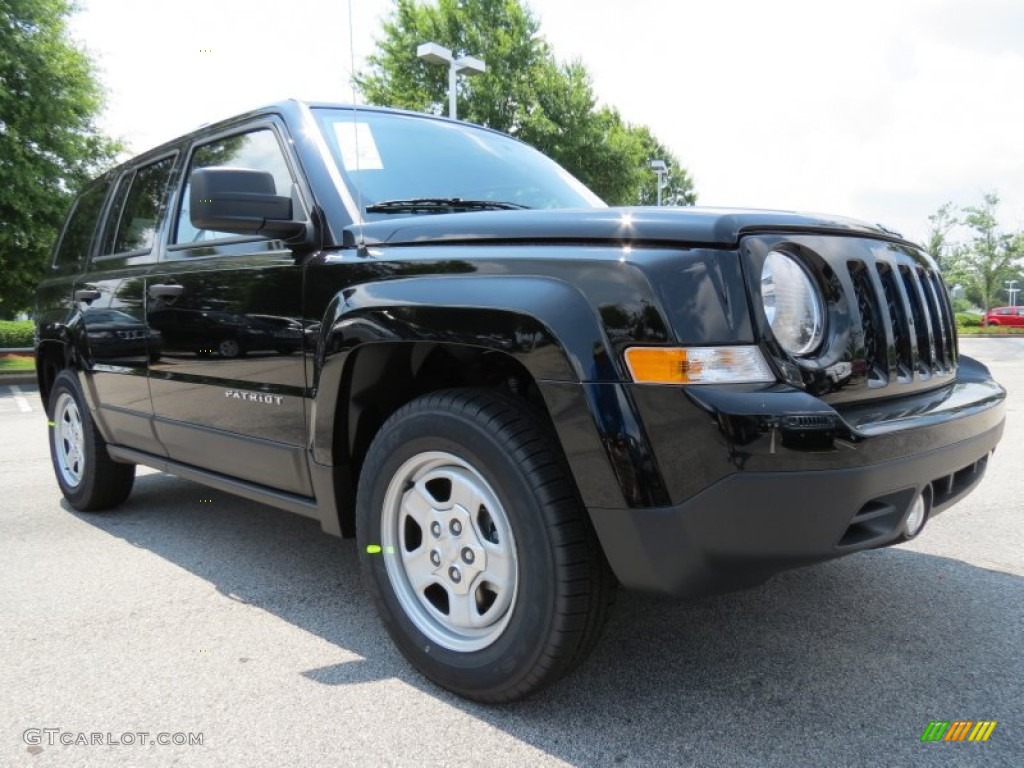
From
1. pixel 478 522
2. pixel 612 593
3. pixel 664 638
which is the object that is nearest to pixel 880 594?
pixel 664 638

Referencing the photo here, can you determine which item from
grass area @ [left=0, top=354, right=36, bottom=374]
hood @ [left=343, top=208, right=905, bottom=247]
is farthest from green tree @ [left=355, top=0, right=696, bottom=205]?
hood @ [left=343, top=208, right=905, bottom=247]

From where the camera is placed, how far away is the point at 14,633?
2.76m

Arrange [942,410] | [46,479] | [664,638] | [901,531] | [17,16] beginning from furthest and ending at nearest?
1. [17,16]
2. [46,479]
3. [664,638]
4. [942,410]
5. [901,531]

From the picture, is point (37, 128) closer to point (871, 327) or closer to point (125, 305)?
point (125, 305)

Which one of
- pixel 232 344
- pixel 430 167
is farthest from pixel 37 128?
pixel 430 167

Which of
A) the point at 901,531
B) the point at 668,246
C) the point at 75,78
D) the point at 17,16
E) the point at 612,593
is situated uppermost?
the point at 17,16

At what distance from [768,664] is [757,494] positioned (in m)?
0.93

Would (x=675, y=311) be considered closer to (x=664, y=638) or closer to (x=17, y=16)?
(x=664, y=638)

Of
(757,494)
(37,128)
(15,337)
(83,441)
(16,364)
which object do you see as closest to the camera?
(757,494)

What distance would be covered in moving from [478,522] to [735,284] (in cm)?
95

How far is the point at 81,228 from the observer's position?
183 inches

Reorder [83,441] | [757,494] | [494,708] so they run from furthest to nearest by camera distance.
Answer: [83,441] < [494,708] < [757,494]

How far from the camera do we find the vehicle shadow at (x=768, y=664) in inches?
78.2

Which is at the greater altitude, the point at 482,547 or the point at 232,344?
the point at 232,344
